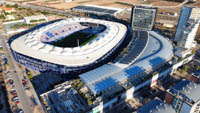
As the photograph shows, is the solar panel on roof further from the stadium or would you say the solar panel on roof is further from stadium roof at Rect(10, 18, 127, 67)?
stadium roof at Rect(10, 18, 127, 67)

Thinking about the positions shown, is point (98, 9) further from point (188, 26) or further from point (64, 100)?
point (64, 100)

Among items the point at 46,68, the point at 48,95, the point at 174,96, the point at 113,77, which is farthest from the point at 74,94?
the point at 174,96

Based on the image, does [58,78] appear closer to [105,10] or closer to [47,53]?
[47,53]

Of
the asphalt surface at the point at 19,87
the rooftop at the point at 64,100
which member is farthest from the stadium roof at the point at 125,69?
the asphalt surface at the point at 19,87

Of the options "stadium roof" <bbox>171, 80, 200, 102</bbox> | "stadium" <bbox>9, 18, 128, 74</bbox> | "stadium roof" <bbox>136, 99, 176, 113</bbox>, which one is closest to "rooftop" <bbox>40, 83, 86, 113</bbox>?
"stadium" <bbox>9, 18, 128, 74</bbox>

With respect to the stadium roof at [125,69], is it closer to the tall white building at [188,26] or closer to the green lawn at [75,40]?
the tall white building at [188,26]

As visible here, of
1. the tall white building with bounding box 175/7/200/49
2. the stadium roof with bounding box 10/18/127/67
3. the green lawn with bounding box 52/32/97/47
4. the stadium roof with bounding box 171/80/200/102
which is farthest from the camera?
the tall white building with bounding box 175/7/200/49

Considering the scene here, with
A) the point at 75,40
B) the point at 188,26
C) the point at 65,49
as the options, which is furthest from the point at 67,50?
the point at 188,26
